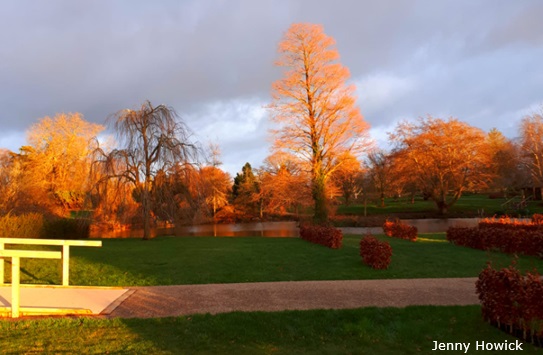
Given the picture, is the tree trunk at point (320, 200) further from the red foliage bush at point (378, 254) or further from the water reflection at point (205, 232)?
the red foliage bush at point (378, 254)

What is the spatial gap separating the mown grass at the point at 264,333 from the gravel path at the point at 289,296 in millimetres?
435

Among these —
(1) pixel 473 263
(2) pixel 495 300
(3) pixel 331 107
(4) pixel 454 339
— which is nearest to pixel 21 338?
(4) pixel 454 339

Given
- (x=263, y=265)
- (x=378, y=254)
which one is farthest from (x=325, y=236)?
(x=378, y=254)

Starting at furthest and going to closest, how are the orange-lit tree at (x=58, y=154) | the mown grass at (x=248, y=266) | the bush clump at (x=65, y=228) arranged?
the orange-lit tree at (x=58, y=154) → the bush clump at (x=65, y=228) → the mown grass at (x=248, y=266)

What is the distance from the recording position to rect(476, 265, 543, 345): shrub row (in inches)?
189

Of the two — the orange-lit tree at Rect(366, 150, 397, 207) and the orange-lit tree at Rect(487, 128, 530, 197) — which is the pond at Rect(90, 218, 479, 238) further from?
the orange-lit tree at Rect(487, 128, 530, 197)

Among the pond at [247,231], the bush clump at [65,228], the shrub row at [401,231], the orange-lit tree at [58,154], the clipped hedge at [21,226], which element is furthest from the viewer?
the orange-lit tree at [58,154]

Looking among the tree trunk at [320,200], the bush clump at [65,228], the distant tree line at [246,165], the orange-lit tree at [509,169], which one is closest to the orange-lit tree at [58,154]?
the distant tree line at [246,165]

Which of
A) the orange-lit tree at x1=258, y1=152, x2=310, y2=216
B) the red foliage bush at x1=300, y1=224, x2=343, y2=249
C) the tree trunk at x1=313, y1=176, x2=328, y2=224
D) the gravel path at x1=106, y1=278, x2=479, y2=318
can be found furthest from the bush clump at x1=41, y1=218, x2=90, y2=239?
the tree trunk at x1=313, y1=176, x2=328, y2=224

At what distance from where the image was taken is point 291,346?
4.90 metres

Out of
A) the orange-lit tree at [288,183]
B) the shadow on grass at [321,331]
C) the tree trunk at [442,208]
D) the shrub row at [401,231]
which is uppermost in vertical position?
the orange-lit tree at [288,183]

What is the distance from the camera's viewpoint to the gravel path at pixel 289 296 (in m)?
6.38

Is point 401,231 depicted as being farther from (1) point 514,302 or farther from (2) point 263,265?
(1) point 514,302

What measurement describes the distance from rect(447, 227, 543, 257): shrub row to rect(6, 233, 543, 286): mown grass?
0.47 meters
